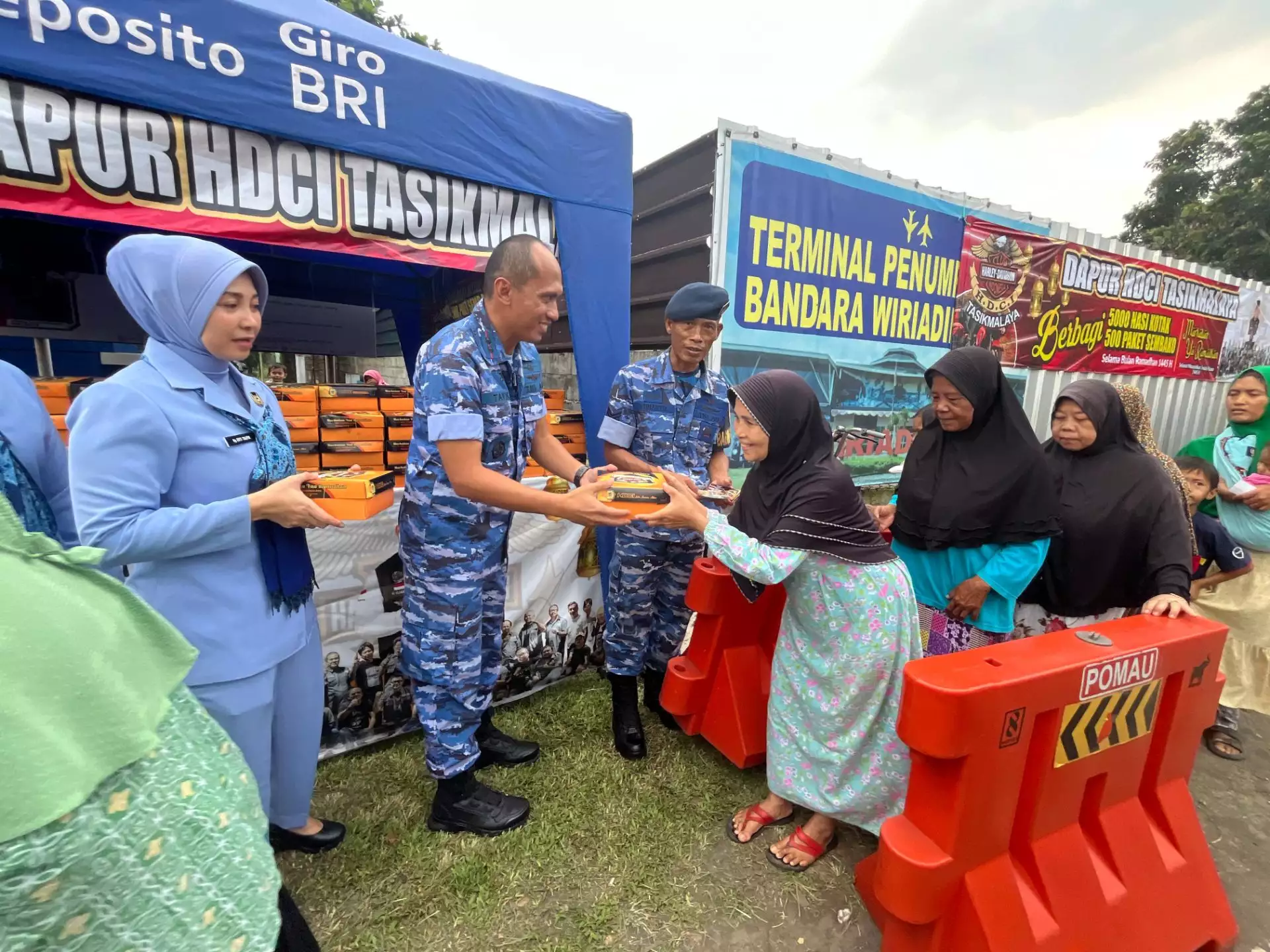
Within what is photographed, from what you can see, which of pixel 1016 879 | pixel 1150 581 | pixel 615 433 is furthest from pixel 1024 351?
pixel 1016 879

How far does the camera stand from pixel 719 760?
8.41 ft

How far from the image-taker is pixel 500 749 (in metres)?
2.51

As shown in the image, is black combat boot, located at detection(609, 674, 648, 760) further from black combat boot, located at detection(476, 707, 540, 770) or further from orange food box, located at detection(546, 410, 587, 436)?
orange food box, located at detection(546, 410, 587, 436)

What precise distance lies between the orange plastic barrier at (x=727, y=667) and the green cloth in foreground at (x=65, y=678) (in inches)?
75.5

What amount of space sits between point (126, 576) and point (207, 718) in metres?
1.01

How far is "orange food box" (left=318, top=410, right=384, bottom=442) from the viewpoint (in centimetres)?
251

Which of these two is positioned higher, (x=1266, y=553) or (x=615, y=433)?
(x=615, y=433)

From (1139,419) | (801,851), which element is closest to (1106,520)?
(1139,419)

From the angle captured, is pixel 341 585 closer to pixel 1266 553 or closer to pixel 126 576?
pixel 126 576

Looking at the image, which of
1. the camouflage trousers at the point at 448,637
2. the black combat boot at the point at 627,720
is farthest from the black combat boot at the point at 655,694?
the camouflage trousers at the point at 448,637

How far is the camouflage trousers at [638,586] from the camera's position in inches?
102

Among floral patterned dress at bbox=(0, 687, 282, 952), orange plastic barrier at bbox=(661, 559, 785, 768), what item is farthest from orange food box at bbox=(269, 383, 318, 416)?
floral patterned dress at bbox=(0, 687, 282, 952)

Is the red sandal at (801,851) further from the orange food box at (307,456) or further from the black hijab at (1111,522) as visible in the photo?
the orange food box at (307,456)

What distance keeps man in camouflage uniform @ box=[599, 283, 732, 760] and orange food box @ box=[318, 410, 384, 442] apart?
102cm
